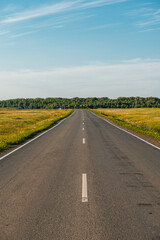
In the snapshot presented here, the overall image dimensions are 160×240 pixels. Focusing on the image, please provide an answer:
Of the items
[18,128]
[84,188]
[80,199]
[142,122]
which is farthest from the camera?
[142,122]

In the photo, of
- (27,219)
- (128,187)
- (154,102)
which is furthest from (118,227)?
(154,102)

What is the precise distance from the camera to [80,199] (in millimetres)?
5227

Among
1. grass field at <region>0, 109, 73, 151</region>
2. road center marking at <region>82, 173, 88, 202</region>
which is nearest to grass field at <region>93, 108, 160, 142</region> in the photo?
grass field at <region>0, 109, 73, 151</region>

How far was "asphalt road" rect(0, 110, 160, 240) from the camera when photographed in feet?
12.8

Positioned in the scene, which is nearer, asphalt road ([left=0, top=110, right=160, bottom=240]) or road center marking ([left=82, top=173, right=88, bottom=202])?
asphalt road ([left=0, top=110, right=160, bottom=240])

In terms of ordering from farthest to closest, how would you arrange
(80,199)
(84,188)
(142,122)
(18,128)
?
1. (142,122)
2. (18,128)
3. (84,188)
4. (80,199)

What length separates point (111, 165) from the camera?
8469 mm

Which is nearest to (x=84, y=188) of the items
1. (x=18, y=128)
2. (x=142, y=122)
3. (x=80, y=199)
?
(x=80, y=199)

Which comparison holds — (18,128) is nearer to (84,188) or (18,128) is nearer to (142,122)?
(142,122)

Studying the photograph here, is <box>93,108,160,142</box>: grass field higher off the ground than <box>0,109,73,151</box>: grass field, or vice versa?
<box>93,108,160,142</box>: grass field

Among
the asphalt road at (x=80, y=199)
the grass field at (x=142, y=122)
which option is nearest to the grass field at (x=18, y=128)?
the asphalt road at (x=80, y=199)

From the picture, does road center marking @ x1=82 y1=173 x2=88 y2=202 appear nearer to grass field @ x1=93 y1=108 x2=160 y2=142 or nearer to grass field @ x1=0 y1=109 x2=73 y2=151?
grass field @ x1=0 y1=109 x2=73 y2=151

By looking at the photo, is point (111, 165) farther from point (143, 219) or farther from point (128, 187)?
point (143, 219)

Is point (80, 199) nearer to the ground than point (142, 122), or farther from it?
nearer to the ground
